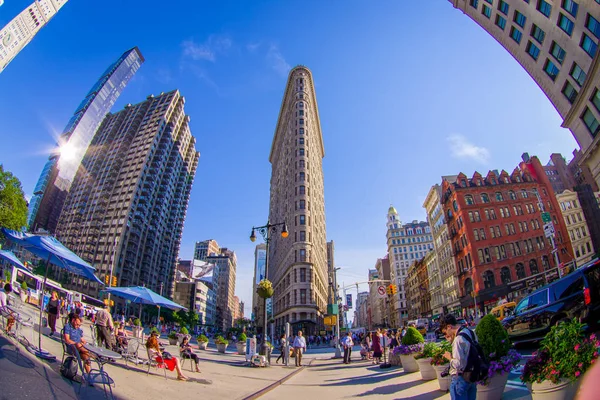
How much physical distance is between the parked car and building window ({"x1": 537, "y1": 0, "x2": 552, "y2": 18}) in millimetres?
25574

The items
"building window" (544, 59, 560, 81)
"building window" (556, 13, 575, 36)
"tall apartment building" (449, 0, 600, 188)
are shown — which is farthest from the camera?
"building window" (544, 59, 560, 81)

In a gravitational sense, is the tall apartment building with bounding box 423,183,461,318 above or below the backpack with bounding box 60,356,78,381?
above

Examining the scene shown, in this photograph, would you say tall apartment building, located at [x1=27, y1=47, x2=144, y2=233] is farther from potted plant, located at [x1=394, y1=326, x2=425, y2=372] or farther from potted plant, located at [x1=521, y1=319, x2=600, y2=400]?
potted plant, located at [x1=521, y1=319, x2=600, y2=400]

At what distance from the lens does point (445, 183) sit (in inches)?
2432

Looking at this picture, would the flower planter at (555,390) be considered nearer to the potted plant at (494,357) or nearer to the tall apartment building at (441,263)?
the potted plant at (494,357)

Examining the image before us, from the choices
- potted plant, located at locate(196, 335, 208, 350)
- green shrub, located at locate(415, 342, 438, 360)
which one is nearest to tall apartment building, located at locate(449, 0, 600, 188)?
green shrub, located at locate(415, 342, 438, 360)

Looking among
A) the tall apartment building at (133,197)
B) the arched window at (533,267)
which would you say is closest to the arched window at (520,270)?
the arched window at (533,267)

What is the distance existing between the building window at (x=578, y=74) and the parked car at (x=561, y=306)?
884 inches

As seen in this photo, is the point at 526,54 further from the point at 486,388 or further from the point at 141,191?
the point at 141,191

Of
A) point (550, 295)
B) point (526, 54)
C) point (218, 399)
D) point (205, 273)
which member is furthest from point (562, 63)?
point (205, 273)

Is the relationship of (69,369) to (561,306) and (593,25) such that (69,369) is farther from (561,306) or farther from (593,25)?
(593,25)

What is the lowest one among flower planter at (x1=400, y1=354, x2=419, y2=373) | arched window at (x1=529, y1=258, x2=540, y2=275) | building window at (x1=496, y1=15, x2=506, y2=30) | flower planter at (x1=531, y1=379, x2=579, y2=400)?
flower planter at (x1=400, y1=354, x2=419, y2=373)

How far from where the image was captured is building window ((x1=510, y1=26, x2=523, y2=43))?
2916cm

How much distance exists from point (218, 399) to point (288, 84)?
8309cm
